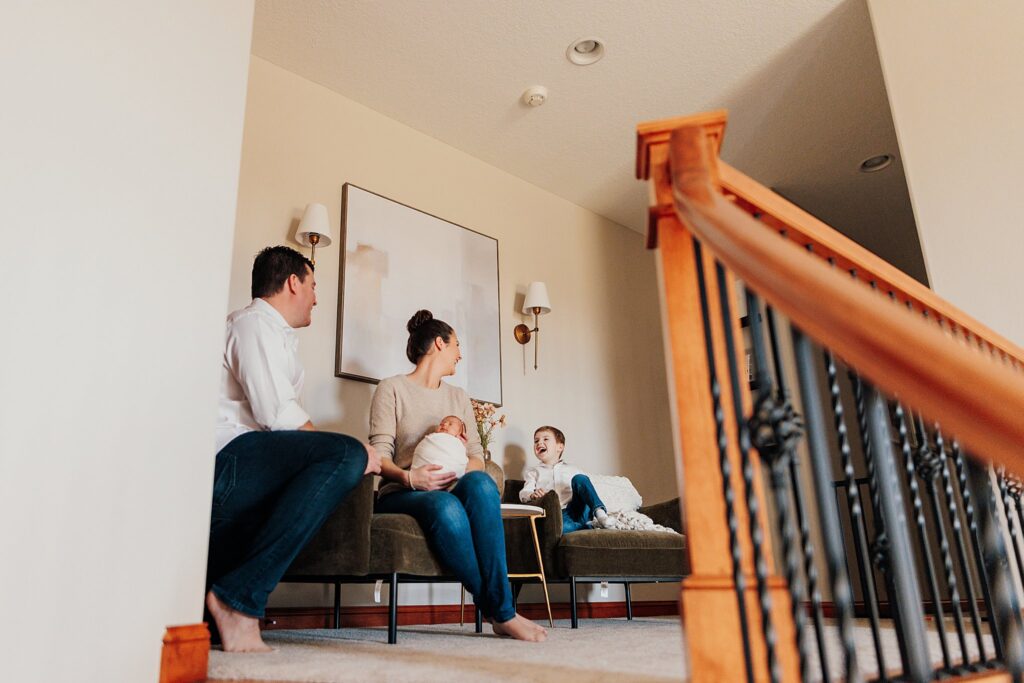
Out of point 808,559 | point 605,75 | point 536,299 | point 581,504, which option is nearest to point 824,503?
point 808,559

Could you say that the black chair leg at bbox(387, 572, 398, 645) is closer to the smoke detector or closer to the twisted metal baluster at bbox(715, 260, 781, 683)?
the twisted metal baluster at bbox(715, 260, 781, 683)

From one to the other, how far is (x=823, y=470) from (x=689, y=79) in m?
3.48

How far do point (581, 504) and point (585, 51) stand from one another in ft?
7.69

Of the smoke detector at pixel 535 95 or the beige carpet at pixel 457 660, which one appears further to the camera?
the smoke detector at pixel 535 95

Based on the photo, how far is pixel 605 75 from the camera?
403 centimetres

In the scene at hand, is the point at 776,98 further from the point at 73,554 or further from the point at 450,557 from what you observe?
the point at 73,554

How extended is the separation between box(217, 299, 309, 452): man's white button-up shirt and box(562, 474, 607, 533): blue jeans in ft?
6.32

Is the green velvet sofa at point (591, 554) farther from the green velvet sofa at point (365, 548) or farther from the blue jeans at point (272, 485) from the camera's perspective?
the blue jeans at point (272, 485)

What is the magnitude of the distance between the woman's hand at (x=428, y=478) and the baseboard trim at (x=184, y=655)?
0.97 metres

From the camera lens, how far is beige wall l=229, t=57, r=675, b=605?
11.8 ft

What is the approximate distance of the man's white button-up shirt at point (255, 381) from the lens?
2080 millimetres

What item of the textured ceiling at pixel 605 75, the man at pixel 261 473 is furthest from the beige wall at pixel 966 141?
the man at pixel 261 473


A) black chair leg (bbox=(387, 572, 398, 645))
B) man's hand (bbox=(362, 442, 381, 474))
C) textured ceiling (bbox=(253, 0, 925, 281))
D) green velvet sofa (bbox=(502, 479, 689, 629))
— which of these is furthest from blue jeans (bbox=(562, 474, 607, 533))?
textured ceiling (bbox=(253, 0, 925, 281))

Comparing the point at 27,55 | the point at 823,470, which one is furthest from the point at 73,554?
the point at 823,470
